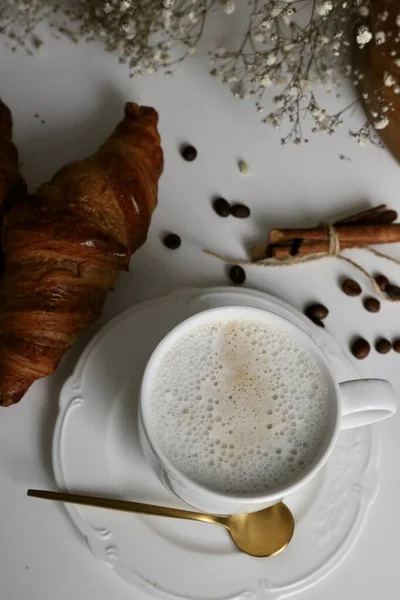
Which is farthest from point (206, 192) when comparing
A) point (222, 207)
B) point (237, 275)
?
point (237, 275)

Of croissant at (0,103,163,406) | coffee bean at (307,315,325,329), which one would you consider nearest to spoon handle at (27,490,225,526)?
croissant at (0,103,163,406)

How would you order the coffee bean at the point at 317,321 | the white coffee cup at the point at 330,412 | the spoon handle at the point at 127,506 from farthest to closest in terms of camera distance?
the coffee bean at the point at 317,321 → the spoon handle at the point at 127,506 → the white coffee cup at the point at 330,412

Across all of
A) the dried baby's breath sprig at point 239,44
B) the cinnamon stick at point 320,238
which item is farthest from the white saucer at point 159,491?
the dried baby's breath sprig at point 239,44

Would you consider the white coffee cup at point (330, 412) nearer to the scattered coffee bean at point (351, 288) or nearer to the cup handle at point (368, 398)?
the cup handle at point (368, 398)

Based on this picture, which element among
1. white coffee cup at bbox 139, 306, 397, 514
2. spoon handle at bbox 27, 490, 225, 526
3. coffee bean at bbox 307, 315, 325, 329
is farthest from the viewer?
coffee bean at bbox 307, 315, 325, 329

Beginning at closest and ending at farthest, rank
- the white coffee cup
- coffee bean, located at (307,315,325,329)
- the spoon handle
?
the white coffee cup, the spoon handle, coffee bean, located at (307,315,325,329)

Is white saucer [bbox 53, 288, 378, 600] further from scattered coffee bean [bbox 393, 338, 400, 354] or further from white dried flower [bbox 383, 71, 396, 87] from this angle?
white dried flower [bbox 383, 71, 396, 87]

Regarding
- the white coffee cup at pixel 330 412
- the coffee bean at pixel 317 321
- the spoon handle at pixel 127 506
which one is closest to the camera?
the white coffee cup at pixel 330 412
